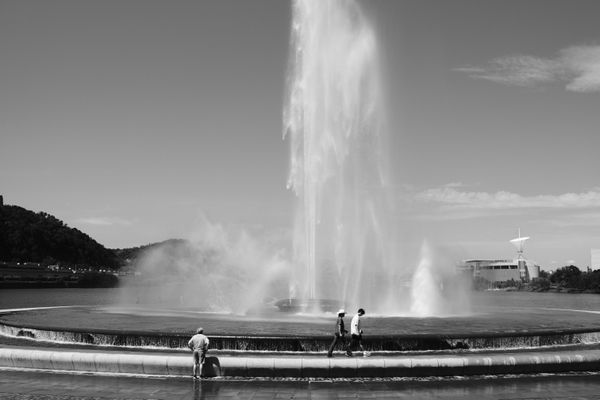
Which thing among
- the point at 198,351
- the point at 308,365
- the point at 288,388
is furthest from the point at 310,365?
the point at 198,351

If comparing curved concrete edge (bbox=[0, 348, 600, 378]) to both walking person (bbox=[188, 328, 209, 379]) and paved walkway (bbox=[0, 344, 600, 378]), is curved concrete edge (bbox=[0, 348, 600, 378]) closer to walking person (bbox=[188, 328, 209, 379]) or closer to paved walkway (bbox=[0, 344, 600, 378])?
paved walkway (bbox=[0, 344, 600, 378])

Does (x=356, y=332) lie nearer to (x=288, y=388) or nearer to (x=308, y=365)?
(x=308, y=365)

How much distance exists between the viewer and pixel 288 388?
1645cm

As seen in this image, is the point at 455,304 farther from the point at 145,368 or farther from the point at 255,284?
the point at 145,368

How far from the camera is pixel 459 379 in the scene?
698 inches

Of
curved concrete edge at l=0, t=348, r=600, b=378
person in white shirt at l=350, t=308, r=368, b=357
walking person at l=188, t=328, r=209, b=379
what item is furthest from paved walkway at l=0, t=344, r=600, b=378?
person in white shirt at l=350, t=308, r=368, b=357

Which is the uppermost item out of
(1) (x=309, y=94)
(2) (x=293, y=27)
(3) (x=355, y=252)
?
(2) (x=293, y=27)

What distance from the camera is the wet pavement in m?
15.4

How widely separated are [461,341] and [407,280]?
Answer: 30675 mm

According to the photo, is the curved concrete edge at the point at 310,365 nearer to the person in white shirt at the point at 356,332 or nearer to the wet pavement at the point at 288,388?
the wet pavement at the point at 288,388

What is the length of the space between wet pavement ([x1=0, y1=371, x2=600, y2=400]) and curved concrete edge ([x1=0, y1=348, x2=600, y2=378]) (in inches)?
12.0

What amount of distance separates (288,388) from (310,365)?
1374mm

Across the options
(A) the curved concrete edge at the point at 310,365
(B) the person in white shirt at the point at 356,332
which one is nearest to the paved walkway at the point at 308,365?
(A) the curved concrete edge at the point at 310,365

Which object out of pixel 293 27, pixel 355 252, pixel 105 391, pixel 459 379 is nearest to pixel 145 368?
pixel 105 391
